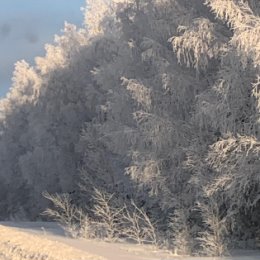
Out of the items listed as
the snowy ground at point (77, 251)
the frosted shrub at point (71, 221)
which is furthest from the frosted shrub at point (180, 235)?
the frosted shrub at point (71, 221)

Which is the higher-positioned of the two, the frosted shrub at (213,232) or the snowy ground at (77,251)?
the frosted shrub at (213,232)

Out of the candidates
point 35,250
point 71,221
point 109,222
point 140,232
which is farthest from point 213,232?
point 71,221

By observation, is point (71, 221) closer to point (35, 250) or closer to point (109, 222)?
point (109, 222)

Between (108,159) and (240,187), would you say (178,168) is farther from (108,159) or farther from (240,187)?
(108,159)

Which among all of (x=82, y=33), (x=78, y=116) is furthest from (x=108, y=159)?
(x=82, y=33)

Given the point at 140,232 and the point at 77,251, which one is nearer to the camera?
the point at 77,251

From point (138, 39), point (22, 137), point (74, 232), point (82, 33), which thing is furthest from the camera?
point (22, 137)

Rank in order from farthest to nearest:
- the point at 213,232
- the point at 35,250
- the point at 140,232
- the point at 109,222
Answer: the point at 109,222 < the point at 140,232 < the point at 213,232 < the point at 35,250

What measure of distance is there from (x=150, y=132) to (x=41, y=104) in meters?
22.6

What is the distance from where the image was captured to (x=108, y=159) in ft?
103

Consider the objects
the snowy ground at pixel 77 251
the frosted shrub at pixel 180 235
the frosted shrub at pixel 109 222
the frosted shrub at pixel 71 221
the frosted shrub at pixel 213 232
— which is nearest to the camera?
the snowy ground at pixel 77 251

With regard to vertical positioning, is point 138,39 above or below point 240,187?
above

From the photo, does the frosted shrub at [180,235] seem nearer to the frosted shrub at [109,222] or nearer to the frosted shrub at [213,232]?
the frosted shrub at [213,232]

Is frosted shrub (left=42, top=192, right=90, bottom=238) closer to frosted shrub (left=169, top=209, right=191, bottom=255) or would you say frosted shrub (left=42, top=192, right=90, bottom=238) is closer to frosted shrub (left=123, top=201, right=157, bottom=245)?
frosted shrub (left=123, top=201, right=157, bottom=245)
